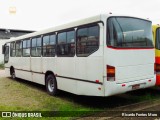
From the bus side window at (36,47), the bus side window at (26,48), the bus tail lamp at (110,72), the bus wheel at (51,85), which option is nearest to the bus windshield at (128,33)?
the bus tail lamp at (110,72)

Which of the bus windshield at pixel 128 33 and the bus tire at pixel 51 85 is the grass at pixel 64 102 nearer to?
the bus tire at pixel 51 85

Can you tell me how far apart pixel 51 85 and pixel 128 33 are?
13.8ft

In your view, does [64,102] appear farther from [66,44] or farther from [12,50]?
[12,50]

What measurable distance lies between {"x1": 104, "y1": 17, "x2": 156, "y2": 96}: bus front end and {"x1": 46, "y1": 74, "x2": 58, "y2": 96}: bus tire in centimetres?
328

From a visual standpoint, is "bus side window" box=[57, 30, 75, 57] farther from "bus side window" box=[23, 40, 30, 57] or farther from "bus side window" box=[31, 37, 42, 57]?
"bus side window" box=[23, 40, 30, 57]

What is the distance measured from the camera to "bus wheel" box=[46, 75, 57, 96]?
9.76m

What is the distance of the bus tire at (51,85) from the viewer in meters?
9.77

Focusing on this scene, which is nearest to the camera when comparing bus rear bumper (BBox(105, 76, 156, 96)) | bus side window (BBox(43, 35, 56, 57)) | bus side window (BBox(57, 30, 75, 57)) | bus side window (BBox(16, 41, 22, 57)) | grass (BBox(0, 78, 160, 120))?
bus rear bumper (BBox(105, 76, 156, 96))

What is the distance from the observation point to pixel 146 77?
8141mm

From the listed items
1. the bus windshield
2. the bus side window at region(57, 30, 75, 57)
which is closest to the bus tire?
the bus side window at region(57, 30, 75, 57)

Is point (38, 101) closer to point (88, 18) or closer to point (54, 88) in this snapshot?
point (54, 88)

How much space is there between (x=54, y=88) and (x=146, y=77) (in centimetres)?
371

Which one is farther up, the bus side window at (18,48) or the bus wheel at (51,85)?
the bus side window at (18,48)

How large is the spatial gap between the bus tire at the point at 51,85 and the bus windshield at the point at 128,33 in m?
3.53
